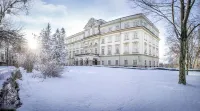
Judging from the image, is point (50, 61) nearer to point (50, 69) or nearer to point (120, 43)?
point (50, 69)

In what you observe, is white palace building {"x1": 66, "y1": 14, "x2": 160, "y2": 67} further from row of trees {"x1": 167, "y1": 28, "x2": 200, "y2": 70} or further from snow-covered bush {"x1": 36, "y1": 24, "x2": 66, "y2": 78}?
snow-covered bush {"x1": 36, "y1": 24, "x2": 66, "y2": 78}

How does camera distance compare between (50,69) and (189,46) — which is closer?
(50,69)

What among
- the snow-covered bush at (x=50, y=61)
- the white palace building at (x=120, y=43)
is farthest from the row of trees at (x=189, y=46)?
the snow-covered bush at (x=50, y=61)

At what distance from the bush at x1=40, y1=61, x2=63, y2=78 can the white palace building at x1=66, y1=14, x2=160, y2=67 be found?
26.3 meters

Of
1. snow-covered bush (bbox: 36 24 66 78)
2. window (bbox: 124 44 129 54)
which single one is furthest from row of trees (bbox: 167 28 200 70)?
snow-covered bush (bbox: 36 24 66 78)

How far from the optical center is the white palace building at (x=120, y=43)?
122 feet

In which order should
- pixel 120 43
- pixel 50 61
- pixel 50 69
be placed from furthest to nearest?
pixel 120 43, pixel 50 61, pixel 50 69

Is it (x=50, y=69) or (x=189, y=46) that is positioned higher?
(x=189, y=46)

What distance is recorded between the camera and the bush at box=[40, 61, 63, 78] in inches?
464

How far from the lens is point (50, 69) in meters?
A: 11.8

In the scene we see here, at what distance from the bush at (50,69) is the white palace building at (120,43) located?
86.4ft

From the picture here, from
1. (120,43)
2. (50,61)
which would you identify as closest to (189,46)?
(120,43)

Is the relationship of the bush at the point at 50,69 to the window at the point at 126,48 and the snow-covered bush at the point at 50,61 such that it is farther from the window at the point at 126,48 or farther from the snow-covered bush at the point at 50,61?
the window at the point at 126,48

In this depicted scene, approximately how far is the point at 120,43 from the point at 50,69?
31295 millimetres
